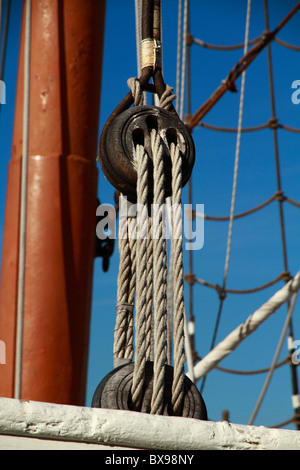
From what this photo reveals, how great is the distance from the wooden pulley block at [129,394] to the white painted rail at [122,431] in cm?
10

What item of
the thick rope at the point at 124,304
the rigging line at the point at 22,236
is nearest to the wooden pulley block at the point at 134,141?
the thick rope at the point at 124,304

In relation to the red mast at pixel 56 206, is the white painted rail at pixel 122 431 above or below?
below

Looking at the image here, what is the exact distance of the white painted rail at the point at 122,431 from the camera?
0.98 metres

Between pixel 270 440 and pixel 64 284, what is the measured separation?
1513mm

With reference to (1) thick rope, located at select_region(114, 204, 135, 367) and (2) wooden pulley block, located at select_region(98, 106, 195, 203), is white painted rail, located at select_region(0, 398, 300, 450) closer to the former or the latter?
(1) thick rope, located at select_region(114, 204, 135, 367)

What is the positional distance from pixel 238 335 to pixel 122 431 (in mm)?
3081

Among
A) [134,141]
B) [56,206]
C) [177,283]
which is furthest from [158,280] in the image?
[56,206]

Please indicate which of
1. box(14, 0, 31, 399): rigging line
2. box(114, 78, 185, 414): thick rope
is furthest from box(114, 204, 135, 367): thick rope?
box(14, 0, 31, 399): rigging line

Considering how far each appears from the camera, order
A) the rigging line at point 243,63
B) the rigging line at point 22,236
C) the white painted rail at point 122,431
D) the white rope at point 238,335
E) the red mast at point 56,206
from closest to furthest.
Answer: the white painted rail at point 122,431 < the rigging line at point 22,236 < the red mast at point 56,206 < the white rope at point 238,335 < the rigging line at point 243,63

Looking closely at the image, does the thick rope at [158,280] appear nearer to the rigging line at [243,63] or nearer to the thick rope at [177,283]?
the thick rope at [177,283]

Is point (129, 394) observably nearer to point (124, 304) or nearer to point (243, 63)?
point (124, 304)

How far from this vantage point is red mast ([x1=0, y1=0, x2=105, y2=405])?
8.03ft
